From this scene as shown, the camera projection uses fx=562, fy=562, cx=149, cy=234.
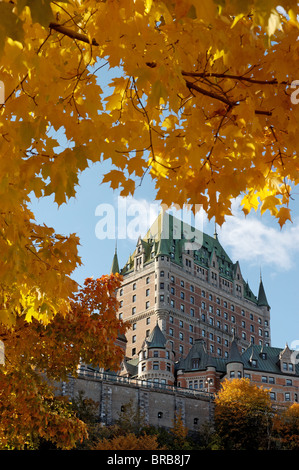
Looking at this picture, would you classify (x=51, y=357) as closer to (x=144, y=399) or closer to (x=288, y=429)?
(x=288, y=429)

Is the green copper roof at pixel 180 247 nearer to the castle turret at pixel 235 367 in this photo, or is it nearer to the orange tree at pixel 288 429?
the castle turret at pixel 235 367

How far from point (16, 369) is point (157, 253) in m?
81.6

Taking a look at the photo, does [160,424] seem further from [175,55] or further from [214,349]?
[175,55]

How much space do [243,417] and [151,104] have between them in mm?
58941

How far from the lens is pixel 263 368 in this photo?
76.9m

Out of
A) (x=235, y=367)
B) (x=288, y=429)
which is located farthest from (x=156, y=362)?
(x=288, y=429)

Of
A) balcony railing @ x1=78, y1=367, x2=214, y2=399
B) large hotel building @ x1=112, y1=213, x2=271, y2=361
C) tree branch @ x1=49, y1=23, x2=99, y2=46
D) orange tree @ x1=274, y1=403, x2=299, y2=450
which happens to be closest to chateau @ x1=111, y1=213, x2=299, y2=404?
large hotel building @ x1=112, y1=213, x2=271, y2=361

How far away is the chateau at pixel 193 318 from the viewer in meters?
76.2

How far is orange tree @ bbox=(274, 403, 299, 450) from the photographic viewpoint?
57572 millimetres

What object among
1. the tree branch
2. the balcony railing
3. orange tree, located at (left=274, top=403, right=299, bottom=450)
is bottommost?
orange tree, located at (left=274, top=403, right=299, bottom=450)

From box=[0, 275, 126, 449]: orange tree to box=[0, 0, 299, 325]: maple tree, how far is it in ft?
19.7

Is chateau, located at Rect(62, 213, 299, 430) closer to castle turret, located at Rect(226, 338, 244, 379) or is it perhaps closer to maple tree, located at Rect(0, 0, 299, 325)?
castle turret, located at Rect(226, 338, 244, 379)

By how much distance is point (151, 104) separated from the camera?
15.1 ft

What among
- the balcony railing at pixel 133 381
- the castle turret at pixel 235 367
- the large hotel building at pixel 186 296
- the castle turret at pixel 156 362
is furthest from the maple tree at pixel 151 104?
the large hotel building at pixel 186 296
